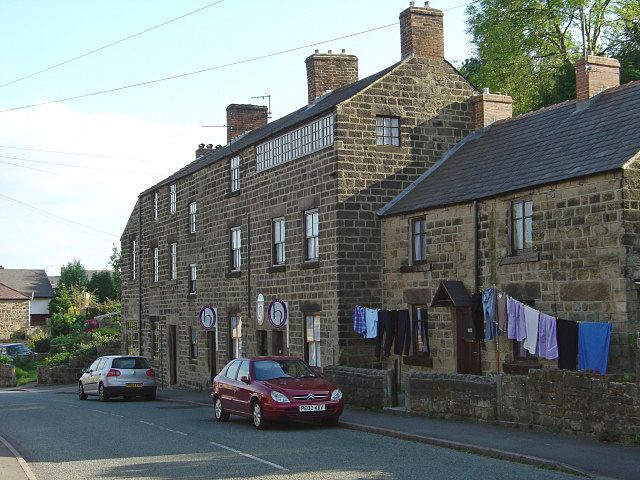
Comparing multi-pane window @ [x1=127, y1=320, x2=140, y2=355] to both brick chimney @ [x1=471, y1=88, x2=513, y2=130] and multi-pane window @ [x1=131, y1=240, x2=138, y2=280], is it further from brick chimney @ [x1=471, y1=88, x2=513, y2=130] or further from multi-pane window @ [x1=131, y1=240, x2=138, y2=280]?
brick chimney @ [x1=471, y1=88, x2=513, y2=130]

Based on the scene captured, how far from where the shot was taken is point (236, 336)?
30.9 metres

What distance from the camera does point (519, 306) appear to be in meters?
19.1

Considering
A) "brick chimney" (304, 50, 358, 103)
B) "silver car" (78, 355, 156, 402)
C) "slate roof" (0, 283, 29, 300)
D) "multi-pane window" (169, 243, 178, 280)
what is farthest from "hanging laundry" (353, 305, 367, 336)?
"slate roof" (0, 283, 29, 300)

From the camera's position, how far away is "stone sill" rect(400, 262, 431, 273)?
75.4ft

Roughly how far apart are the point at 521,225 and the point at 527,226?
223mm

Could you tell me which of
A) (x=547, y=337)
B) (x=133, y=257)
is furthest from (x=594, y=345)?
(x=133, y=257)

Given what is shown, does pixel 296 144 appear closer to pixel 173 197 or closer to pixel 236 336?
pixel 236 336

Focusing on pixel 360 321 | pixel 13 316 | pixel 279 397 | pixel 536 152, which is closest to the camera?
pixel 279 397

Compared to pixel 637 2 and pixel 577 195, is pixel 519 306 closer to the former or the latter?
pixel 577 195

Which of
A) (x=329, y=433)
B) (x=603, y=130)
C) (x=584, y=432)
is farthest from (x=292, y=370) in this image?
(x=603, y=130)

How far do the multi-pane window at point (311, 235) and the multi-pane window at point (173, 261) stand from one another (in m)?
12.6

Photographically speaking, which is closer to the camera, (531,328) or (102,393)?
(531,328)

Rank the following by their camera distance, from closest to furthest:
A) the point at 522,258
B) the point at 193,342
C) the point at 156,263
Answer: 1. the point at 522,258
2. the point at 193,342
3. the point at 156,263

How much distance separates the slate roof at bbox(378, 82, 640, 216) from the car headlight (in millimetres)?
6936
